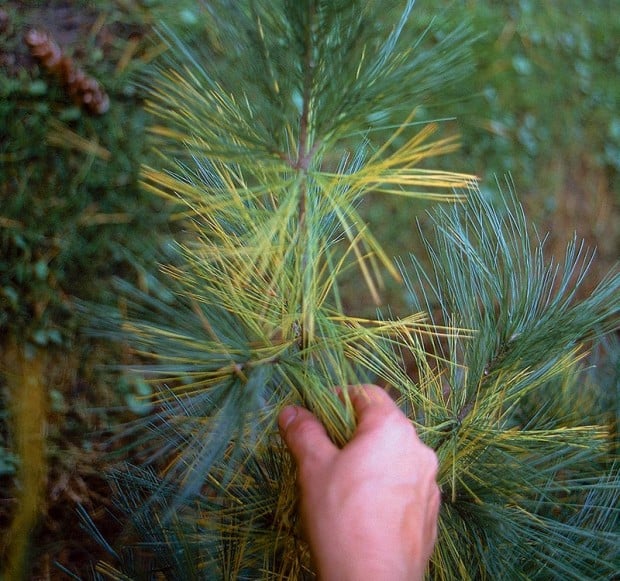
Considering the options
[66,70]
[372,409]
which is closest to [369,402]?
[372,409]

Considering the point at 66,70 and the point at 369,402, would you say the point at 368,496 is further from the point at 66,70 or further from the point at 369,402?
the point at 66,70

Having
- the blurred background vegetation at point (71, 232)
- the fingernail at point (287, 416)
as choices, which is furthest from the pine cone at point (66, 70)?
the fingernail at point (287, 416)

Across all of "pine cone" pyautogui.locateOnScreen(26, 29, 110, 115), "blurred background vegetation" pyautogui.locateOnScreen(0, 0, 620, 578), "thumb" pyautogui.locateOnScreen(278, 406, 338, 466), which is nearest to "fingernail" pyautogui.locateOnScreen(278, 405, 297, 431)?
"thumb" pyautogui.locateOnScreen(278, 406, 338, 466)

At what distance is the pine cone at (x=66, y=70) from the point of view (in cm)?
136

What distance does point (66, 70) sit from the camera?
138 centimetres

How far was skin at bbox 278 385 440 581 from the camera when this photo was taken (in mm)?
554

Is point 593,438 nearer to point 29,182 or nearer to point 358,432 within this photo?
point 358,432

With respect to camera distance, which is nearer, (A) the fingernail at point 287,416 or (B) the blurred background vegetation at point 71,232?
(A) the fingernail at point 287,416

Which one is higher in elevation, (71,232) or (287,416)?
(287,416)

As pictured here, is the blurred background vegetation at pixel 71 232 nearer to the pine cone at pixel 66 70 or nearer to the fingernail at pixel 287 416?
the pine cone at pixel 66 70

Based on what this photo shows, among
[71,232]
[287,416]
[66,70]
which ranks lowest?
[71,232]

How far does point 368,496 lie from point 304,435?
8cm

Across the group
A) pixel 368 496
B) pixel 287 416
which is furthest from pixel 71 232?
pixel 368 496

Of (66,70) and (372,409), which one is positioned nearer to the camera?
(372,409)
